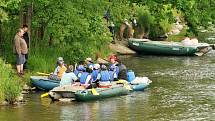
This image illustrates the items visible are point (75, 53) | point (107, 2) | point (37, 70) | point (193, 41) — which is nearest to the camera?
point (37, 70)

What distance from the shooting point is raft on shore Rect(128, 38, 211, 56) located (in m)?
32.0

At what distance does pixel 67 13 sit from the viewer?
21.8 m

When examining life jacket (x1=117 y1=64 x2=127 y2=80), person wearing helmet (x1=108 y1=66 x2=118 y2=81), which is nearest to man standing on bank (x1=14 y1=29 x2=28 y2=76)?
person wearing helmet (x1=108 y1=66 x2=118 y2=81)

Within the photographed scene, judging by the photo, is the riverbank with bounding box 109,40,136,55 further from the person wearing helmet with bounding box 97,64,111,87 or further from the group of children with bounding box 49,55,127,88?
the person wearing helmet with bounding box 97,64,111,87

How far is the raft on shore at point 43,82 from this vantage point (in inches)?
781

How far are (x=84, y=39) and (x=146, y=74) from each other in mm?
3099

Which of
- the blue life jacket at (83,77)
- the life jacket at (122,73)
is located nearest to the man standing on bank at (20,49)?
the blue life jacket at (83,77)

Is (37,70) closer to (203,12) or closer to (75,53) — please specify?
(75,53)

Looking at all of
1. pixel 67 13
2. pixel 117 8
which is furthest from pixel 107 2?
pixel 67 13

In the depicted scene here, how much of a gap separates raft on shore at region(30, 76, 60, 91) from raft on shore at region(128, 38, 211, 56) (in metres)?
13.1

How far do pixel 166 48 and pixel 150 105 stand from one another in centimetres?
1439

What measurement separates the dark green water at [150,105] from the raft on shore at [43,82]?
48 centimetres

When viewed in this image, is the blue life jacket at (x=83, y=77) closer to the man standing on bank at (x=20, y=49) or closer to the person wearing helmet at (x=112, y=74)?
the person wearing helmet at (x=112, y=74)

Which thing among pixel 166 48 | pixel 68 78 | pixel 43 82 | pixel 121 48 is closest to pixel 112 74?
pixel 68 78
